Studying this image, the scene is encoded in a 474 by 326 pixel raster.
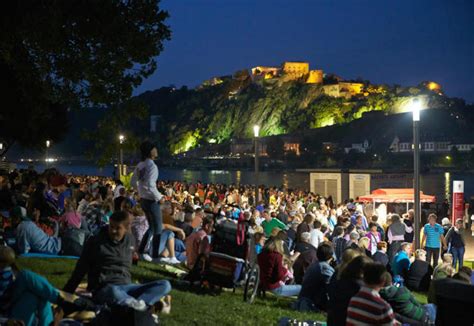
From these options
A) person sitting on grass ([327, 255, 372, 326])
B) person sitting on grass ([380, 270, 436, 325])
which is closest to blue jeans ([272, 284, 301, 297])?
person sitting on grass ([380, 270, 436, 325])

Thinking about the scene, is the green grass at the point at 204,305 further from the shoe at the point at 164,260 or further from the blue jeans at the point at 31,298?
the blue jeans at the point at 31,298

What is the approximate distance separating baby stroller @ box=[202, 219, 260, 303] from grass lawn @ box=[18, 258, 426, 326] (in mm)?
202

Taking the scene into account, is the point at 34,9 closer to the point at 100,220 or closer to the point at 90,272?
the point at 100,220

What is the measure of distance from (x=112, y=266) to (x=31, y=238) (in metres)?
4.17

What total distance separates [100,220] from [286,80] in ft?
614

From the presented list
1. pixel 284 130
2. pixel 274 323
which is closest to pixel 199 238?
pixel 274 323

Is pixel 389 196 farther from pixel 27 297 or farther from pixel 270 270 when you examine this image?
pixel 27 297

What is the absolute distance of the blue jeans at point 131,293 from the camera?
19.0 feet

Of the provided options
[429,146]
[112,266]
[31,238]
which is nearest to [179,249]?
[31,238]

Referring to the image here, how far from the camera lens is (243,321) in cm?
721

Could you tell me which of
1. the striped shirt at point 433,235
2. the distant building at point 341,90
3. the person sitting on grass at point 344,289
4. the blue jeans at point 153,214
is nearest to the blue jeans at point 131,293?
the person sitting on grass at point 344,289

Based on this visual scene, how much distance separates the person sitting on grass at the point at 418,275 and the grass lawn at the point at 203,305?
358 cm

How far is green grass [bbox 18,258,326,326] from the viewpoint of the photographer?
7117 millimetres

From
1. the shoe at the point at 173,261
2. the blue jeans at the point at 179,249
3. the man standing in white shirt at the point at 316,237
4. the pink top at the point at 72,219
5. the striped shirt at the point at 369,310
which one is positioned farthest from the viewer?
the man standing in white shirt at the point at 316,237
